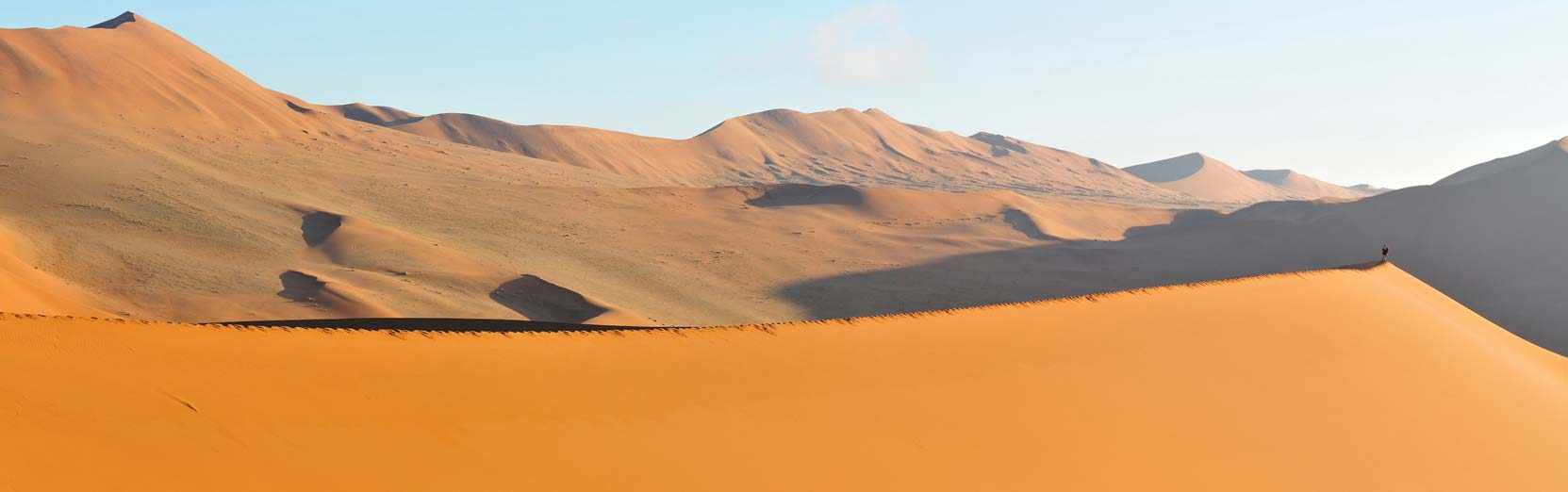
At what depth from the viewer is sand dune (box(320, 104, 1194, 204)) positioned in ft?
268

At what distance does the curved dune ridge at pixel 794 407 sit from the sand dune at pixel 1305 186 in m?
161

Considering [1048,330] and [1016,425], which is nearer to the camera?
[1016,425]

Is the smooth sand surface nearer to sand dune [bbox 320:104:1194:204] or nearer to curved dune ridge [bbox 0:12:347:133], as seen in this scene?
curved dune ridge [bbox 0:12:347:133]

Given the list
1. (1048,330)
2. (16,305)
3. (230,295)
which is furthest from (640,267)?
(1048,330)

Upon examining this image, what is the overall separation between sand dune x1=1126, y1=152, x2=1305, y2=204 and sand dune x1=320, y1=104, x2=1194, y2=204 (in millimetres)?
13548

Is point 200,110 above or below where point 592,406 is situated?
above

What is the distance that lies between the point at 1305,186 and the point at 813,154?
10735 centimetres

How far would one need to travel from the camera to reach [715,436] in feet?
17.5

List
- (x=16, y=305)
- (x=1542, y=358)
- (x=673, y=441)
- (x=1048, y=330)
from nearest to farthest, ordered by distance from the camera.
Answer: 1. (x=673, y=441)
2. (x=1048, y=330)
3. (x=1542, y=358)
4. (x=16, y=305)

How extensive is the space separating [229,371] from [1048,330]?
15.7ft

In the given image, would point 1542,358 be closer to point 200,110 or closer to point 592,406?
point 592,406

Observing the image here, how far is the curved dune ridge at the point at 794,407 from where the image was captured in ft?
14.1

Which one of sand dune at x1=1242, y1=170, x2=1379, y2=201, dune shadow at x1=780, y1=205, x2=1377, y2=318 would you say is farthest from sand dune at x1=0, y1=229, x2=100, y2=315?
sand dune at x1=1242, y1=170, x2=1379, y2=201

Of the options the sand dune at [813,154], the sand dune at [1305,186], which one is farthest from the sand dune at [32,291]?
the sand dune at [1305,186]
